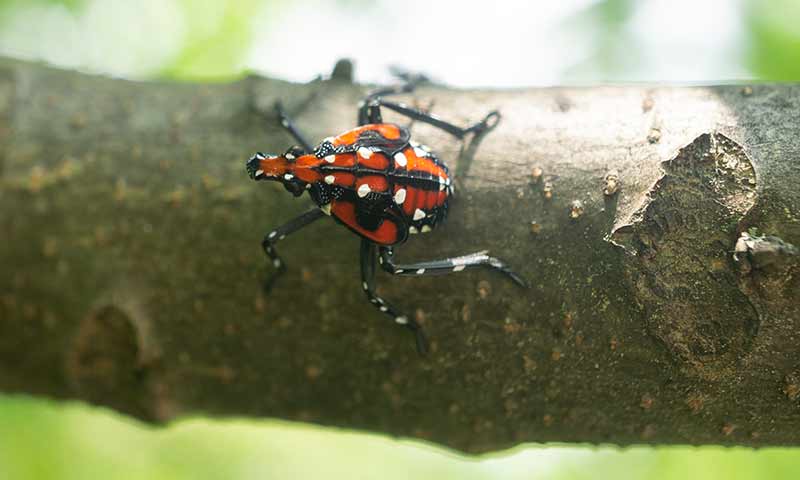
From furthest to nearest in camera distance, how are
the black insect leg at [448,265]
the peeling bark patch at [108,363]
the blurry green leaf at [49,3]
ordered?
the blurry green leaf at [49,3] < the peeling bark patch at [108,363] < the black insect leg at [448,265]

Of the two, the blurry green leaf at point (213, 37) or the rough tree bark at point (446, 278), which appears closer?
the rough tree bark at point (446, 278)

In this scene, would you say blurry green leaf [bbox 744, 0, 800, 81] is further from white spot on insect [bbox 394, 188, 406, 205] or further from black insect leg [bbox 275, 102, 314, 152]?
black insect leg [bbox 275, 102, 314, 152]

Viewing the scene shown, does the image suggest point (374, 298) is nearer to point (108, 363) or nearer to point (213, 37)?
point (108, 363)

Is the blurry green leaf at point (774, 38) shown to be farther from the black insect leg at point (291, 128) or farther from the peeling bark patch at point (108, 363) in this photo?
the peeling bark patch at point (108, 363)

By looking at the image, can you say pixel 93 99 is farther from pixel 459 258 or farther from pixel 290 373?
pixel 459 258

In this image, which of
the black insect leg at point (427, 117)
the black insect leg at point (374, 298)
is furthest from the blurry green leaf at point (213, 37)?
the black insect leg at point (374, 298)

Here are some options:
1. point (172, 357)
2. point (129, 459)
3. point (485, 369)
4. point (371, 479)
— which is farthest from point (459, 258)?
point (129, 459)
